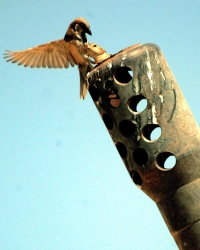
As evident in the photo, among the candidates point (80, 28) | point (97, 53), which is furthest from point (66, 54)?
point (97, 53)

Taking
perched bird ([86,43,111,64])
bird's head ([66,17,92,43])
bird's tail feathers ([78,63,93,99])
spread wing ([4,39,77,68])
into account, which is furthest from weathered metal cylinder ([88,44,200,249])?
spread wing ([4,39,77,68])

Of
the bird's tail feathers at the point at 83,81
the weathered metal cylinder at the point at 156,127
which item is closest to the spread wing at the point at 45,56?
the bird's tail feathers at the point at 83,81

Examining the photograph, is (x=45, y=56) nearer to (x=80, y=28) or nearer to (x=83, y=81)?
(x=83, y=81)

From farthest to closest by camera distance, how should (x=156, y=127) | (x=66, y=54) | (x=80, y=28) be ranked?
1. (x=66, y=54)
2. (x=80, y=28)
3. (x=156, y=127)

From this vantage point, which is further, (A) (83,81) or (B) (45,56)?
(B) (45,56)

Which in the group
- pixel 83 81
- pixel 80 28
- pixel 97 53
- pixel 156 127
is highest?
pixel 83 81

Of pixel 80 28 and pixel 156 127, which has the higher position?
pixel 80 28

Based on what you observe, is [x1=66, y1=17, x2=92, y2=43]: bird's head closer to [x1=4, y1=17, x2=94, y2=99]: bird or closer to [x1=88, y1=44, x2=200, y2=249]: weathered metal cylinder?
[x1=4, y1=17, x2=94, y2=99]: bird
